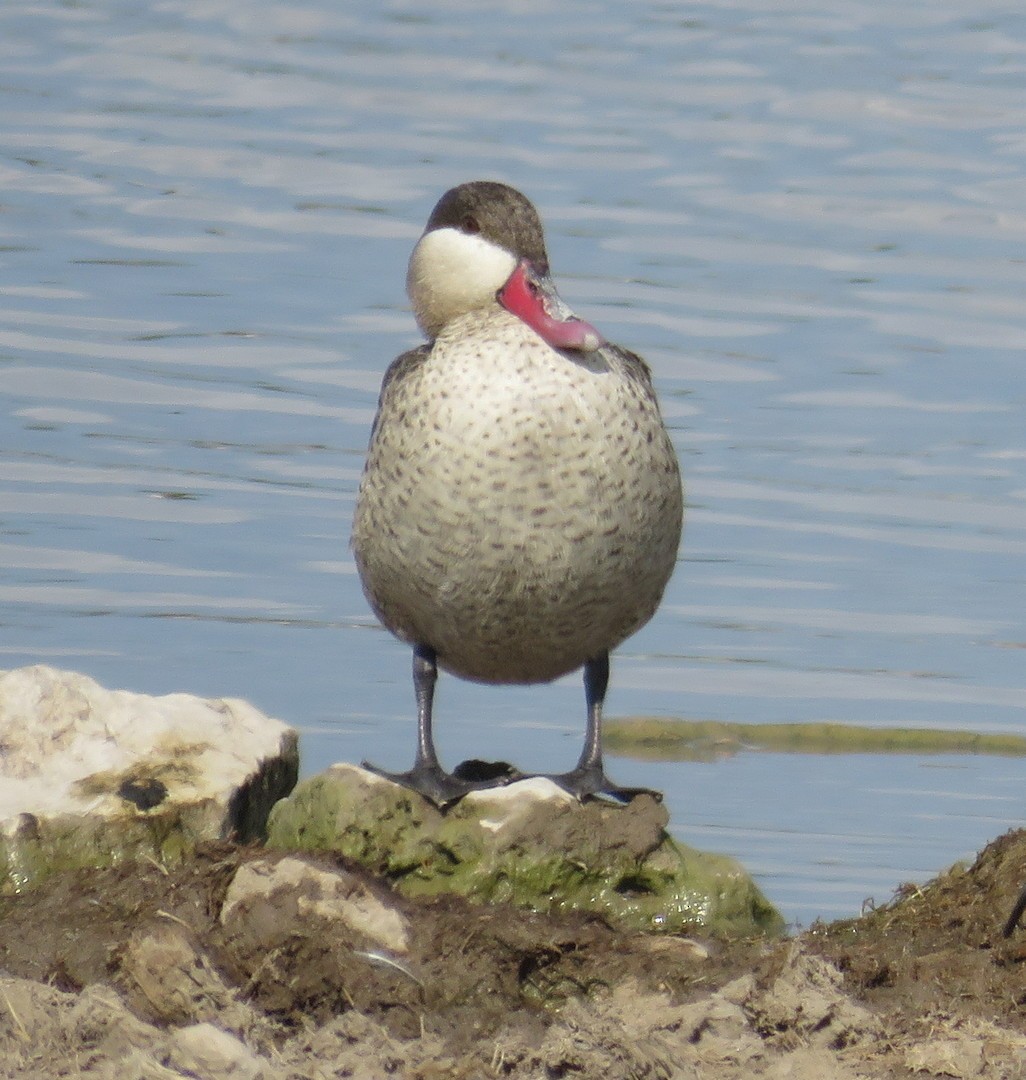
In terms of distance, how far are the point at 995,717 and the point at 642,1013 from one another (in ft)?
13.9

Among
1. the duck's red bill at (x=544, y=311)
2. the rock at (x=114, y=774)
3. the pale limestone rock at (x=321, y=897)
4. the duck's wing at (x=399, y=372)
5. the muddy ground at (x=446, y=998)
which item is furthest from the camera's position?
the duck's wing at (x=399, y=372)

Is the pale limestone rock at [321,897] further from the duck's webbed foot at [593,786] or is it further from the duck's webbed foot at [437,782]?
the duck's webbed foot at [593,786]

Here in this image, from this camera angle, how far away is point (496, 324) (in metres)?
6.36

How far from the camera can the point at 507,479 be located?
6.13 m

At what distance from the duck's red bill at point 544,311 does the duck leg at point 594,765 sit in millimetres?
911

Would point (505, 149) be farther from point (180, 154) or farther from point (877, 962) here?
point (877, 962)

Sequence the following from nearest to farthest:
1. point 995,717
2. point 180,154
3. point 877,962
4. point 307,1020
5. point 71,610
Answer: point 307,1020
point 877,962
point 995,717
point 71,610
point 180,154

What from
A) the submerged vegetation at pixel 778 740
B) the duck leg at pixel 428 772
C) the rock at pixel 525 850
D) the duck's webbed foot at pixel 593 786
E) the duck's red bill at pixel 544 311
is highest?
the duck's red bill at pixel 544 311

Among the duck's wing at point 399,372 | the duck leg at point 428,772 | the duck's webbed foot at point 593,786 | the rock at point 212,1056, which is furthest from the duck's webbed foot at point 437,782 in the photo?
the rock at point 212,1056

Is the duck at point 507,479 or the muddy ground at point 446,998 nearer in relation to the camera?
the muddy ground at point 446,998

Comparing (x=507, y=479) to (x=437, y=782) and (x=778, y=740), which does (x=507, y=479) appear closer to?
(x=437, y=782)

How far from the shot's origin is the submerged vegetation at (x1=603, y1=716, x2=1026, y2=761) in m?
8.74

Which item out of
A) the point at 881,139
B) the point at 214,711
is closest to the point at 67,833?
the point at 214,711

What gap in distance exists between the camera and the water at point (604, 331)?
358 inches
